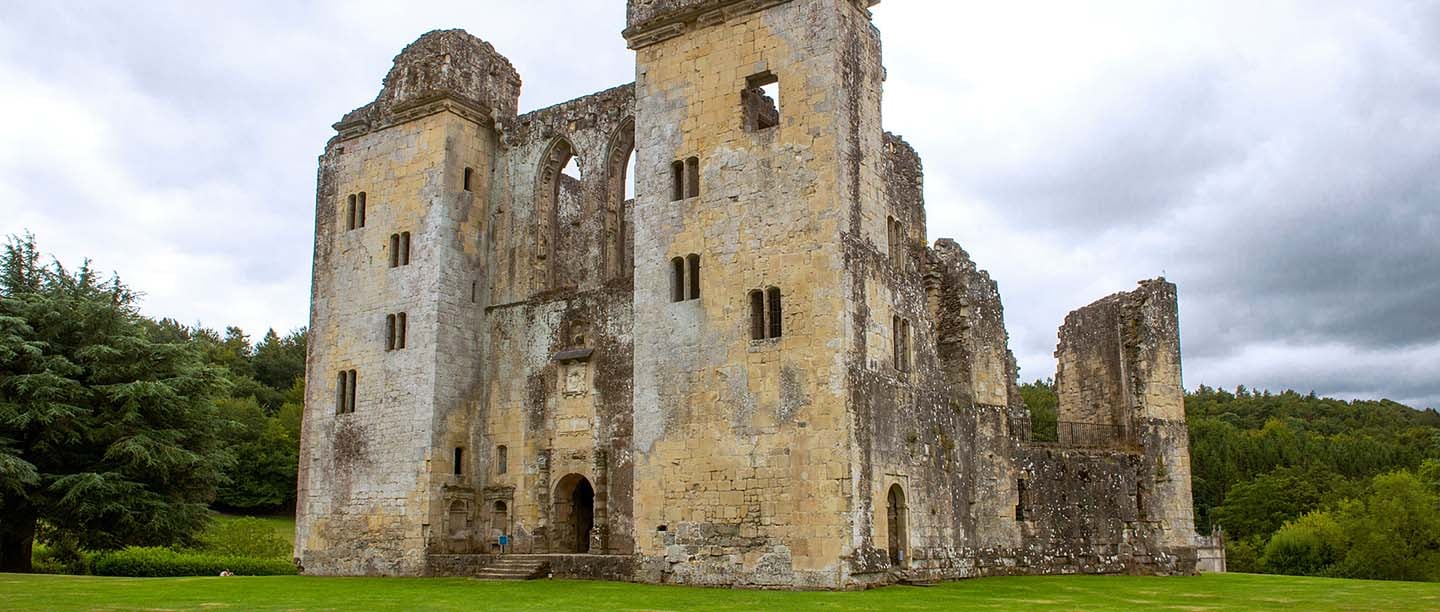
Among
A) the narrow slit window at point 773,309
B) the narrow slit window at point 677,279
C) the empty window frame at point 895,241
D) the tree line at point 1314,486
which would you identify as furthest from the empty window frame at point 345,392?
the tree line at point 1314,486

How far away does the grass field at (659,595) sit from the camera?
17.3m

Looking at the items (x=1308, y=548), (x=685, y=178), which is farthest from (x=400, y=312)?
(x=1308, y=548)

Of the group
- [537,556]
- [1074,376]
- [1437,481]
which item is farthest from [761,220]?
[1437,481]

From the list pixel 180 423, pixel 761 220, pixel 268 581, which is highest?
pixel 761 220

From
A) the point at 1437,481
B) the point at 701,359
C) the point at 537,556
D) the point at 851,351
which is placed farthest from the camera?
the point at 1437,481

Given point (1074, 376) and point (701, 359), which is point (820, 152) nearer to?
point (701, 359)

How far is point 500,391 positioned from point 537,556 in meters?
4.77

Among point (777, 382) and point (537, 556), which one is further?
point (537, 556)

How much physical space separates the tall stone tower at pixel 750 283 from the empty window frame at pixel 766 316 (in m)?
0.03

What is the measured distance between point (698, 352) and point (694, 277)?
5.50 ft

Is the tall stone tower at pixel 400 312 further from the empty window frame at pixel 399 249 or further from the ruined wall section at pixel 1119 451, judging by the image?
the ruined wall section at pixel 1119 451

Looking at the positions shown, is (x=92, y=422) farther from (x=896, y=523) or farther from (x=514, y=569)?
(x=896, y=523)

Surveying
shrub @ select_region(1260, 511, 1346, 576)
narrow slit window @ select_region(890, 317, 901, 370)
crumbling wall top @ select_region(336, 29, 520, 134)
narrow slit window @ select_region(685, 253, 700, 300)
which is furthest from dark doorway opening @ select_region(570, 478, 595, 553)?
shrub @ select_region(1260, 511, 1346, 576)

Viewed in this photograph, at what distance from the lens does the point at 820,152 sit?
74.3 ft
